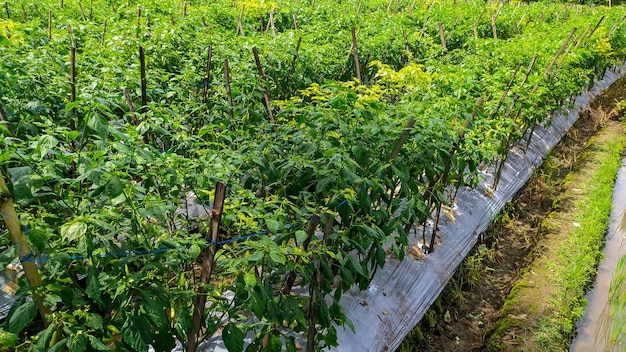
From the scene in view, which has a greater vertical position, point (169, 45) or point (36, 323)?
point (169, 45)

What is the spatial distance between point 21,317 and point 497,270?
3.73m

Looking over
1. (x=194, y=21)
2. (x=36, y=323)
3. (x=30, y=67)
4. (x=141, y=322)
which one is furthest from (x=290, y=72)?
(x=141, y=322)

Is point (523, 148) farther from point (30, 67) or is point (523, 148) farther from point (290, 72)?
point (30, 67)

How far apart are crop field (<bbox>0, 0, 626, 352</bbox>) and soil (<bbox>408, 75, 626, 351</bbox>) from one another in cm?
49

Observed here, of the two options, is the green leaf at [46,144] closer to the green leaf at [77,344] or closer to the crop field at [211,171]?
the crop field at [211,171]

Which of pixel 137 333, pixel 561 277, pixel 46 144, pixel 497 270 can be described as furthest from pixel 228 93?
pixel 561 277

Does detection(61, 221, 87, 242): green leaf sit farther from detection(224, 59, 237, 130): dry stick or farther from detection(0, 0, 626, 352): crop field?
detection(224, 59, 237, 130): dry stick

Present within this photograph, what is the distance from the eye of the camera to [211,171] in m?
2.29

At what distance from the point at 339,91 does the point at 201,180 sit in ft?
4.12

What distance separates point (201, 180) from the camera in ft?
7.32

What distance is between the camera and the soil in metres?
3.54

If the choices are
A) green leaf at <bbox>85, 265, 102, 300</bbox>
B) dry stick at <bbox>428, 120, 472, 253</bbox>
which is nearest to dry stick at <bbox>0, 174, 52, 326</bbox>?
green leaf at <bbox>85, 265, 102, 300</bbox>

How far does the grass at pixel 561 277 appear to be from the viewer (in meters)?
3.40

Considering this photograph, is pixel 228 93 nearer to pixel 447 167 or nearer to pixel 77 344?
pixel 447 167
